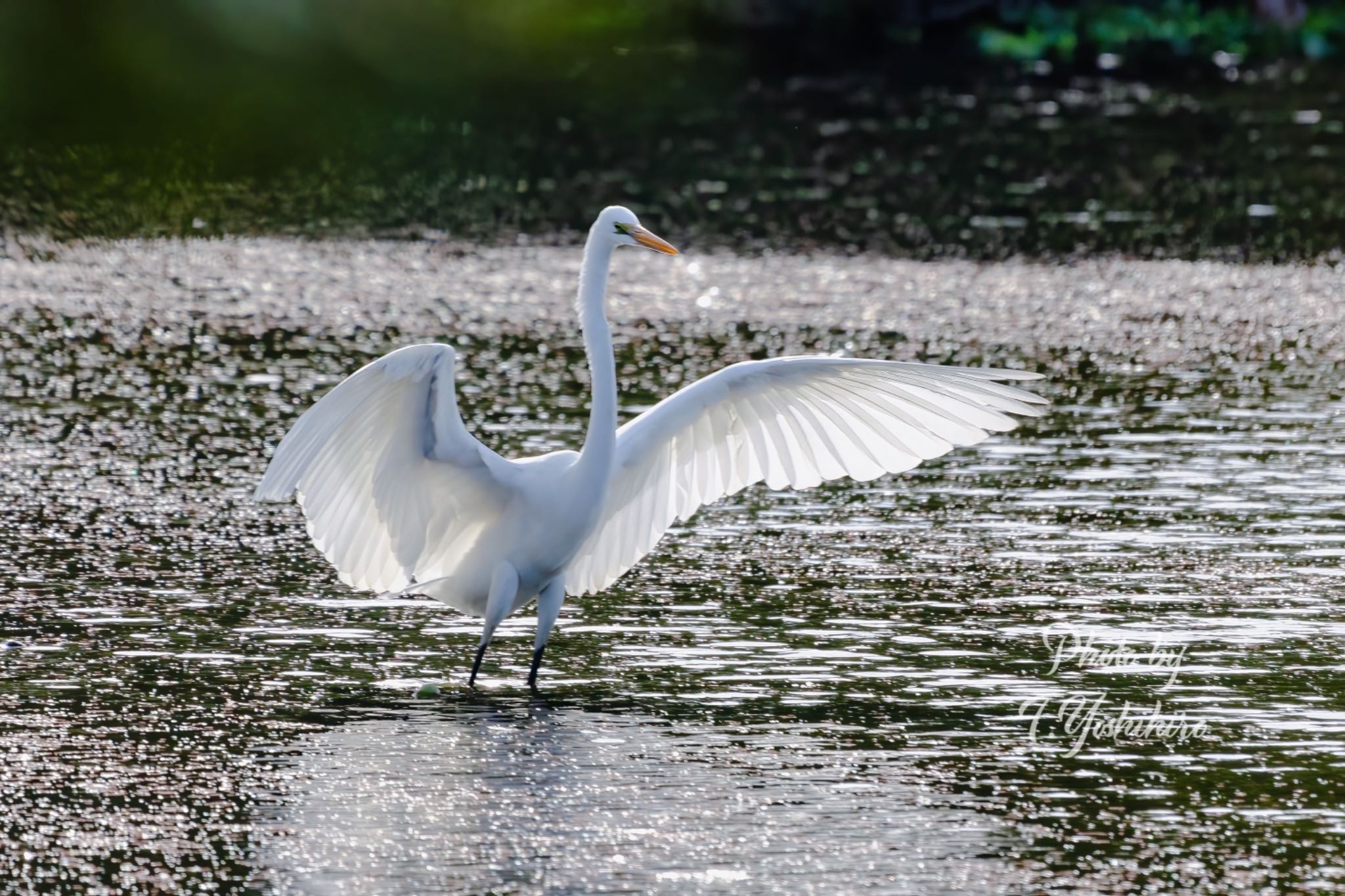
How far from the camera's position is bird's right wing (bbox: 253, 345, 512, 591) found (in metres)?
7.32

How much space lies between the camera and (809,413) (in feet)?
26.7

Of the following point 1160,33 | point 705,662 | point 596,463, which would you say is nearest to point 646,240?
point 596,463

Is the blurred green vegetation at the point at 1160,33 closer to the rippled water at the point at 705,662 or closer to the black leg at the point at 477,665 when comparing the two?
the rippled water at the point at 705,662

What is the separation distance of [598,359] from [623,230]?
520 mm

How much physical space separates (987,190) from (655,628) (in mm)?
15822

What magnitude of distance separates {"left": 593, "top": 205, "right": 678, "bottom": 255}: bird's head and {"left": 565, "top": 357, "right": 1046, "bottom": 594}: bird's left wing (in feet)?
1.74

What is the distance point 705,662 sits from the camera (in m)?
7.98

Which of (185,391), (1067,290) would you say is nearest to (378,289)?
(185,391)

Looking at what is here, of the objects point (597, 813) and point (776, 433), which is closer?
point (597, 813)

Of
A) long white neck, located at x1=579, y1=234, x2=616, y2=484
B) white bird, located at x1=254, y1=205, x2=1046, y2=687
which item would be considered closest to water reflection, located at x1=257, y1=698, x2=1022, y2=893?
white bird, located at x1=254, y1=205, x2=1046, y2=687

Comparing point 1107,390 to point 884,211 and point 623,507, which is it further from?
point 884,211

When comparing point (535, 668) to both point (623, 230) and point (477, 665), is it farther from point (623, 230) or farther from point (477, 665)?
point (623, 230)

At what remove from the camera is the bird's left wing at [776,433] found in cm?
788

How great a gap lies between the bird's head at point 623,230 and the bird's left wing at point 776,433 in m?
0.53
